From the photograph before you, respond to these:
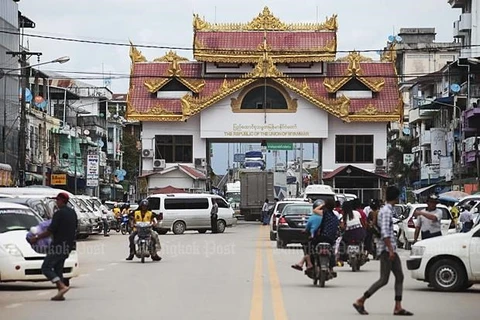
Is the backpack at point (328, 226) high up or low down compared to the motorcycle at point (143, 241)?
up

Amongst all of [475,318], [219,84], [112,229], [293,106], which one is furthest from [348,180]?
[475,318]

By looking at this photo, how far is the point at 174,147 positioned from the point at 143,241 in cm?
5110

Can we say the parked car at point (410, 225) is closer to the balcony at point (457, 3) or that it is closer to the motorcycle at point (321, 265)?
the motorcycle at point (321, 265)

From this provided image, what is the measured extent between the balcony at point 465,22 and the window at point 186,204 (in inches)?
1228

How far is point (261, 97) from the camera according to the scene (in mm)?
76312

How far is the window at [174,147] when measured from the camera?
77625 mm

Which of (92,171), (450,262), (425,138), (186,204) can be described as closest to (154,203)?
(186,204)

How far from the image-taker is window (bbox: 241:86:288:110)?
76.2 metres

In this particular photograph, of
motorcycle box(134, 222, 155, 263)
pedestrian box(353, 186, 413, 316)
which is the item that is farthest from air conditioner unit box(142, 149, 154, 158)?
pedestrian box(353, 186, 413, 316)

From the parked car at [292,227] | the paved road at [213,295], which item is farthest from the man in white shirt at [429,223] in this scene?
the parked car at [292,227]

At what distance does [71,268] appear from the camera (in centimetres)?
1875

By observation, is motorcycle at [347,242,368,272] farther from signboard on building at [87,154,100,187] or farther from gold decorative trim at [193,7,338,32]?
gold decorative trim at [193,7,338,32]

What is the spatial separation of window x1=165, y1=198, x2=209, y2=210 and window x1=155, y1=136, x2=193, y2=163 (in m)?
27.7
